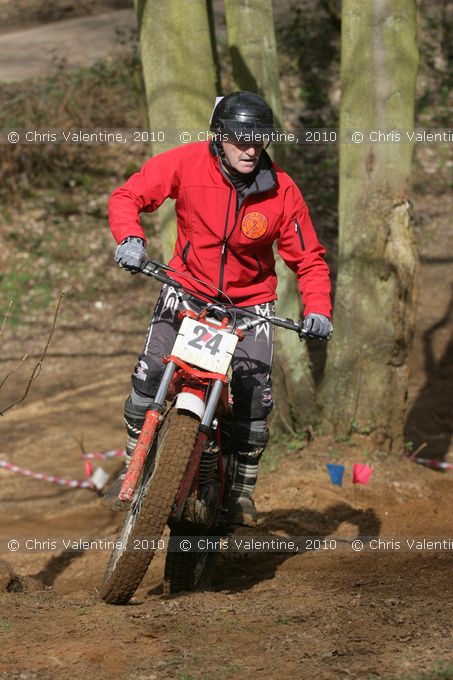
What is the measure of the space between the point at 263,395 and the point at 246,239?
888mm

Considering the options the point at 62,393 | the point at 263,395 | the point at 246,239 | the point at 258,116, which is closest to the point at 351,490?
the point at 263,395

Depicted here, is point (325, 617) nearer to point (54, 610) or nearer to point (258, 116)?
point (54, 610)

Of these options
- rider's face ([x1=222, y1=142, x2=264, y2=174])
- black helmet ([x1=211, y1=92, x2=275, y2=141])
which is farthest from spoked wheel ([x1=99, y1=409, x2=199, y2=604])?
black helmet ([x1=211, y1=92, x2=275, y2=141])

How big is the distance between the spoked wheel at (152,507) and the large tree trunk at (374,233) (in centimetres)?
342

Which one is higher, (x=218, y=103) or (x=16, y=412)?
(x=218, y=103)

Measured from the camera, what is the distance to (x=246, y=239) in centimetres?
532

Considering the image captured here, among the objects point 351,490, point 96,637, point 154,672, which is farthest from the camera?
point 351,490

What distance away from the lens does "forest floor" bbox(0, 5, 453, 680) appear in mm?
4094

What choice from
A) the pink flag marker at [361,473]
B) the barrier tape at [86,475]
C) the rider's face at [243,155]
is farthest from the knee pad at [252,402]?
the barrier tape at [86,475]

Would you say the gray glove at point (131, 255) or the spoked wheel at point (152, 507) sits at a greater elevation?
the gray glove at point (131, 255)

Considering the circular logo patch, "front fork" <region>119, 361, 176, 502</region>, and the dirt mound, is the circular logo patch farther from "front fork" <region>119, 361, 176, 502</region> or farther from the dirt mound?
the dirt mound

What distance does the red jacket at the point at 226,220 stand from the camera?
5281 mm

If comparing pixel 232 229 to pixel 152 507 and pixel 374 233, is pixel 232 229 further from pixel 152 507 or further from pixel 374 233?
pixel 374 233

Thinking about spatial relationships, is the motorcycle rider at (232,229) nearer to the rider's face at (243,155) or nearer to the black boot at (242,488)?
the rider's face at (243,155)
